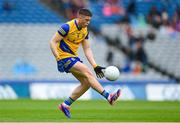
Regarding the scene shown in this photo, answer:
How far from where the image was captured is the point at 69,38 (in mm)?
12391

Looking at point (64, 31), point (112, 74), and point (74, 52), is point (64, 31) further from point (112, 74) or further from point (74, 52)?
point (112, 74)

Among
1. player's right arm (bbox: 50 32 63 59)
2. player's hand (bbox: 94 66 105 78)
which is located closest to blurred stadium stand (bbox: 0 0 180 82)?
player's hand (bbox: 94 66 105 78)

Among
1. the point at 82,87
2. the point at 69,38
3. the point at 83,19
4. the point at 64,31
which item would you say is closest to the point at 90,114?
the point at 82,87

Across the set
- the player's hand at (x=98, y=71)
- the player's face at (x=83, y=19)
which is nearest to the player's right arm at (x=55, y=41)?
the player's face at (x=83, y=19)

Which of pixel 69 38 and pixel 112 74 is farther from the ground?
pixel 69 38

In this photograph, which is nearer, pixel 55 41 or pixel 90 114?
pixel 55 41

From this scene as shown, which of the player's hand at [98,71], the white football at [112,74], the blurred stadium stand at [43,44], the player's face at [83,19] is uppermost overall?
the player's face at [83,19]

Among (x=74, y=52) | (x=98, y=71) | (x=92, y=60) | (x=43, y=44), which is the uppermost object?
(x=74, y=52)

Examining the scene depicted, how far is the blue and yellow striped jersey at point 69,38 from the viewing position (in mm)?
12266

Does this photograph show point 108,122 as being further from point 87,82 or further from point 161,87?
point 161,87

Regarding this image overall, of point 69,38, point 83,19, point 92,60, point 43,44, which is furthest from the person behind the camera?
point 43,44

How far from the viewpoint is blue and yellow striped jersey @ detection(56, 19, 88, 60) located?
40.2 feet

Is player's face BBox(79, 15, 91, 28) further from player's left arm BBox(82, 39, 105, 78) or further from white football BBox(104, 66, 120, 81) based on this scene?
A: white football BBox(104, 66, 120, 81)

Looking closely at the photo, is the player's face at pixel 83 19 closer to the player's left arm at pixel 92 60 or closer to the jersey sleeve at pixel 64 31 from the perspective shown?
the jersey sleeve at pixel 64 31
